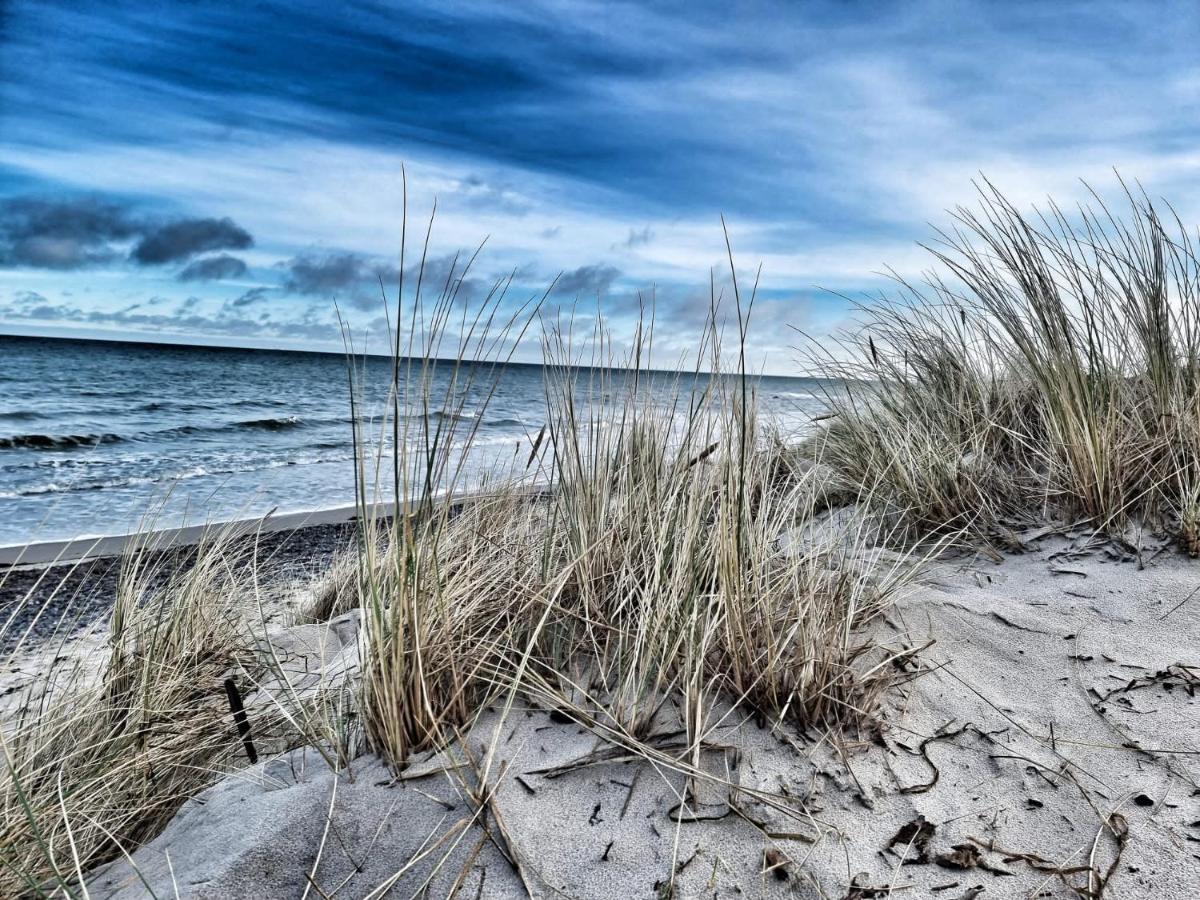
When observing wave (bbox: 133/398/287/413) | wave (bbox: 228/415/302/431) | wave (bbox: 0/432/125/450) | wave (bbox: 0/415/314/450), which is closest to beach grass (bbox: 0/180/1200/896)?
wave (bbox: 0/415/314/450)

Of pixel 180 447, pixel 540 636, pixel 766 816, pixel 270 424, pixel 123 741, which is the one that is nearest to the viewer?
pixel 766 816

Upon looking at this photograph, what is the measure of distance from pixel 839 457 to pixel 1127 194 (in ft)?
5.29

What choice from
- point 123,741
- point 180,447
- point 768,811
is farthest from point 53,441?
point 768,811

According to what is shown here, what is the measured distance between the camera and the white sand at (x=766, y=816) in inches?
50.3

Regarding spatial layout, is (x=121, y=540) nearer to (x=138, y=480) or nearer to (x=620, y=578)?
(x=138, y=480)

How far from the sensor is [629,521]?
1966 mm

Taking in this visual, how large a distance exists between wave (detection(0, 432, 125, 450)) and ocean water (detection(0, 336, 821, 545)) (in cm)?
2

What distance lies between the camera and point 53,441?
12.1 m

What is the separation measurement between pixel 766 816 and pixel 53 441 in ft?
46.2

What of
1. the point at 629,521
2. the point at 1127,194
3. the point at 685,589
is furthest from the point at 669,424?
the point at 1127,194

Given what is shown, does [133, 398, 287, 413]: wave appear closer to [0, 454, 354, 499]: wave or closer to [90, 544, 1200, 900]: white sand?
A: [0, 454, 354, 499]: wave

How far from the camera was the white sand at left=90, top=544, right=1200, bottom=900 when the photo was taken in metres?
1.28

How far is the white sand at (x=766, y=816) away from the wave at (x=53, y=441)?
→ 497 inches

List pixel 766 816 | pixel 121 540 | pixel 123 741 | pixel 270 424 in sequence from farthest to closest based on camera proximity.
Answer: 1. pixel 270 424
2. pixel 121 540
3. pixel 123 741
4. pixel 766 816
